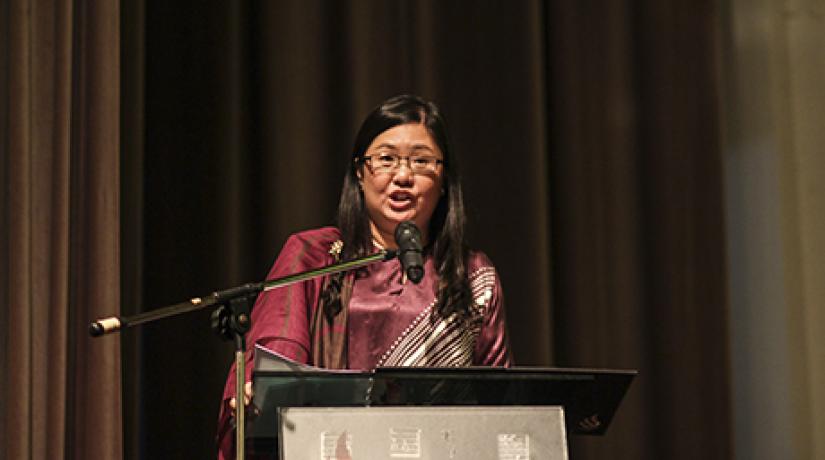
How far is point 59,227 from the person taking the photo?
303 cm

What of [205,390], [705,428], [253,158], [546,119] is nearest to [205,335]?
[205,390]

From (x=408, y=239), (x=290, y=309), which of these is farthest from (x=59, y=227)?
(x=408, y=239)

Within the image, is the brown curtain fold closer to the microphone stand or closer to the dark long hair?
the dark long hair

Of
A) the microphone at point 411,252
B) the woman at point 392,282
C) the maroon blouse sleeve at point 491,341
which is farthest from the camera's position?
the maroon blouse sleeve at point 491,341

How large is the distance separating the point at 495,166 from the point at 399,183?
40.0 inches

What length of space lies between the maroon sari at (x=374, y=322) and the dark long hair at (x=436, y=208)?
44mm

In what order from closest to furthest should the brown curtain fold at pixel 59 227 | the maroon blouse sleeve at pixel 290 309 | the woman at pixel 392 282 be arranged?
the maroon blouse sleeve at pixel 290 309
the woman at pixel 392 282
the brown curtain fold at pixel 59 227

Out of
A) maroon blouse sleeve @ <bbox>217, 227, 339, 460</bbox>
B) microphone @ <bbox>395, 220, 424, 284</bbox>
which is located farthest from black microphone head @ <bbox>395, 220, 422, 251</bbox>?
maroon blouse sleeve @ <bbox>217, 227, 339, 460</bbox>

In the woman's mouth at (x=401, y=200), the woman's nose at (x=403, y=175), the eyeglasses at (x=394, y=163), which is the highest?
the eyeglasses at (x=394, y=163)

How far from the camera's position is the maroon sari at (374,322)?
2.57m

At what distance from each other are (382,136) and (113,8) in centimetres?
91

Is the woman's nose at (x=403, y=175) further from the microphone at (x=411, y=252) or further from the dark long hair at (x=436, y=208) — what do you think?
the microphone at (x=411, y=252)

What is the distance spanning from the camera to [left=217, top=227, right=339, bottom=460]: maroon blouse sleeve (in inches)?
98.5

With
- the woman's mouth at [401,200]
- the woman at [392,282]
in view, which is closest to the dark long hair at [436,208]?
the woman at [392,282]
